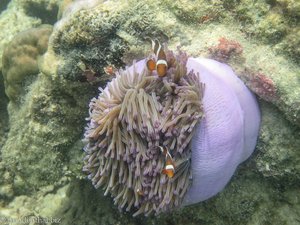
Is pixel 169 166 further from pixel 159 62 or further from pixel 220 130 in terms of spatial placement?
pixel 159 62

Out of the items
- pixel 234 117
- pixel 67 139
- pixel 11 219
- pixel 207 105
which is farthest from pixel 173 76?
pixel 11 219

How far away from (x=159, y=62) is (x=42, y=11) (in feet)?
18.2

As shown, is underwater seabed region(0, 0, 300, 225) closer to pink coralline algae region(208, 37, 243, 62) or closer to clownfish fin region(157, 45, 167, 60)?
pink coralline algae region(208, 37, 243, 62)

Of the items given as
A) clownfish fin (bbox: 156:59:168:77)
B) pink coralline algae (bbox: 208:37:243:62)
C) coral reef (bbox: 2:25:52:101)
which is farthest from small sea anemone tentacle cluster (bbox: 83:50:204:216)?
coral reef (bbox: 2:25:52:101)

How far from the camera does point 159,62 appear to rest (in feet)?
8.28

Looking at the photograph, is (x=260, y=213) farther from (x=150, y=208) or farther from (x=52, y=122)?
(x=52, y=122)

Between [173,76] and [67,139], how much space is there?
1.72 metres

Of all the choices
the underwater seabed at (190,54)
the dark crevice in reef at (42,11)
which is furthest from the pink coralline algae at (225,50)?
the dark crevice in reef at (42,11)

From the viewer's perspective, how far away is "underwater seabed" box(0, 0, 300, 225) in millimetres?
2686

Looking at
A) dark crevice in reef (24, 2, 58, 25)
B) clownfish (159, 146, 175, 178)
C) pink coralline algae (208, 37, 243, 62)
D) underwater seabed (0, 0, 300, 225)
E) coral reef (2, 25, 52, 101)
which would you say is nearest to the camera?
clownfish (159, 146, 175, 178)

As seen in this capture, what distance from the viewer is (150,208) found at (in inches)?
107

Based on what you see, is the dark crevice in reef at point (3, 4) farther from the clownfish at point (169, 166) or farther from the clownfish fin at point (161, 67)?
the clownfish at point (169, 166)

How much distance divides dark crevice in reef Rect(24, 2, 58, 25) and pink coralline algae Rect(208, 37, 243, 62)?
16.7ft

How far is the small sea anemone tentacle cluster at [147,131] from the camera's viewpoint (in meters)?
2.44
